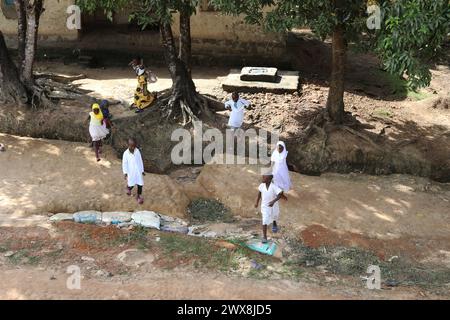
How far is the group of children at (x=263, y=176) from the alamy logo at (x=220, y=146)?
374 mm

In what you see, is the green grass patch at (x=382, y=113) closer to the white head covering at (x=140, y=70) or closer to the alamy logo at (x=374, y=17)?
the alamy logo at (x=374, y=17)

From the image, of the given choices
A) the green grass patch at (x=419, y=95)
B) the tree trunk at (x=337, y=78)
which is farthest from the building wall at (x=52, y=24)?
the green grass patch at (x=419, y=95)

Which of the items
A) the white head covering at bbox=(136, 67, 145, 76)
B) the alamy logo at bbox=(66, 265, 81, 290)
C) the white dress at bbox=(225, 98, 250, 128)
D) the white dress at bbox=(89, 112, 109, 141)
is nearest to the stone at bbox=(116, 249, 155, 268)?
the alamy logo at bbox=(66, 265, 81, 290)

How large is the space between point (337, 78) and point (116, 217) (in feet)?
20.5

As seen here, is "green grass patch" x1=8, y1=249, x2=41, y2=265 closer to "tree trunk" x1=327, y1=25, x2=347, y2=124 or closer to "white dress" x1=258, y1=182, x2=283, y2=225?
"white dress" x1=258, y1=182, x2=283, y2=225

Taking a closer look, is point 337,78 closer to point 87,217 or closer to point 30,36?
point 87,217

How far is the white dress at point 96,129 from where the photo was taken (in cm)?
1095

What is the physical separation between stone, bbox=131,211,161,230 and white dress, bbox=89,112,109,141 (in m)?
2.34

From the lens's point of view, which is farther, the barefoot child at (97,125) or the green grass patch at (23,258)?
the barefoot child at (97,125)

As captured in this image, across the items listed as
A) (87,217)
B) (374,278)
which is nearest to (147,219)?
(87,217)

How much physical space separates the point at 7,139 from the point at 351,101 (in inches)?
351

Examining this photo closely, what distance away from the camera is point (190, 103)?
13.3 meters

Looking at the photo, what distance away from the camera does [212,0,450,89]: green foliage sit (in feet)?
26.3

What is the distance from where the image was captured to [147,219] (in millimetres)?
9328
